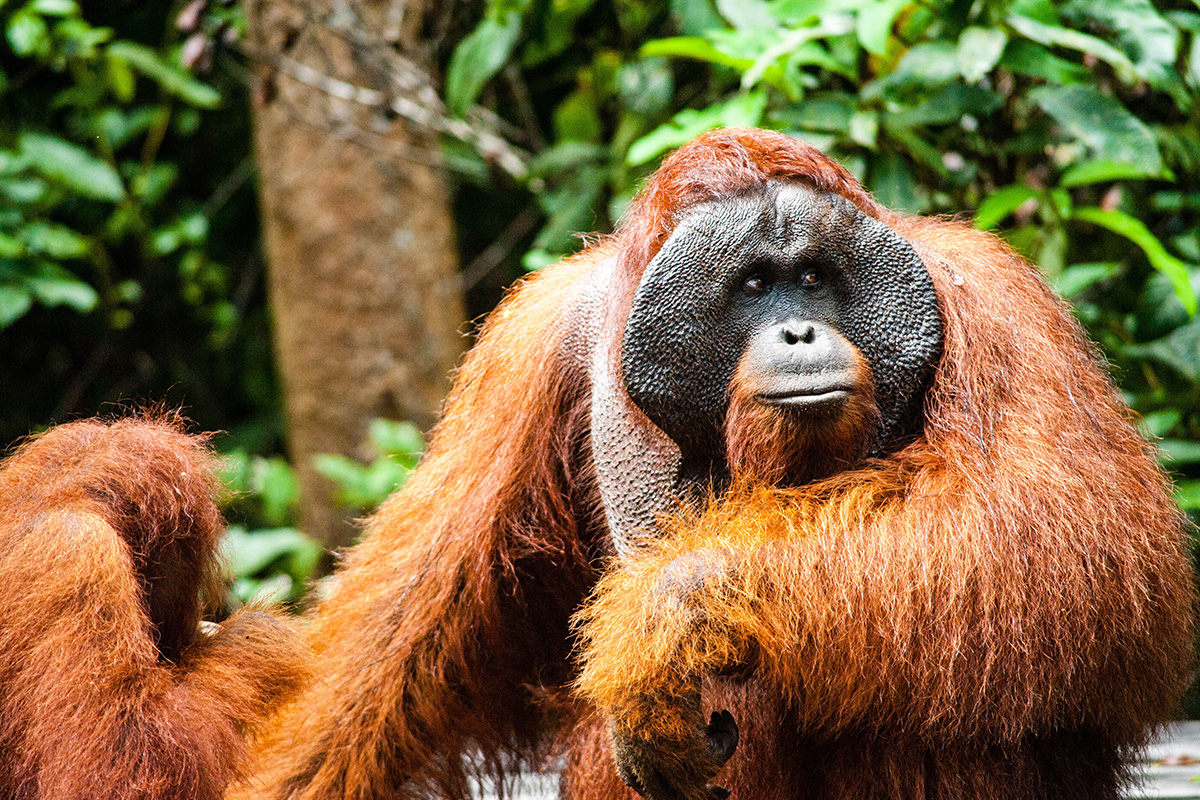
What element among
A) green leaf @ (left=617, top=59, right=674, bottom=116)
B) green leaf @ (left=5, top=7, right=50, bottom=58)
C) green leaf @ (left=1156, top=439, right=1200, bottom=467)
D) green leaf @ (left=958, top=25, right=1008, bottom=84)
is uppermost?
green leaf @ (left=5, top=7, right=50, bottom=58)

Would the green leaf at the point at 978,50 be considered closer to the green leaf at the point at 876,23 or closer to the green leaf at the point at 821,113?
the green leaf at the point at 876,23

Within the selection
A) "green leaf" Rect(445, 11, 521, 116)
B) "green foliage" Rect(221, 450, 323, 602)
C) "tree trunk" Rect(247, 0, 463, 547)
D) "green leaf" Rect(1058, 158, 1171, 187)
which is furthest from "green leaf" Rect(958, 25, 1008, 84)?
"tree trunk" Rect(247, 0, 463, 547)

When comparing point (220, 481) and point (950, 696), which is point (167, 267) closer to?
point (220, 481)

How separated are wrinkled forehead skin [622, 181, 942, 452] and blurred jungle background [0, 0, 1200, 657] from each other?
983mm

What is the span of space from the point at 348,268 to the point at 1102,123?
2.84 metres

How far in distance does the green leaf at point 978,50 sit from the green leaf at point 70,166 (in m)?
3.15

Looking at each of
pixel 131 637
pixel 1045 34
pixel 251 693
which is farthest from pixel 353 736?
pixel 1045 34

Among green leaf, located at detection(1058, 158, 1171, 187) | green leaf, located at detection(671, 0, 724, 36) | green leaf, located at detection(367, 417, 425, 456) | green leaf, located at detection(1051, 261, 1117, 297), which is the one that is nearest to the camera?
green leaf, located at detection(1058, 158, 1171, 187)

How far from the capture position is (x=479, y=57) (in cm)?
419

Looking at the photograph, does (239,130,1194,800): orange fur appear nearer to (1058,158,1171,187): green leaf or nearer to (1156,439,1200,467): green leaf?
(1058,158,1171,187): green leaf

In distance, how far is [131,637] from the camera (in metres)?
1.97

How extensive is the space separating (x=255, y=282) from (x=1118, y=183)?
14.5 feet

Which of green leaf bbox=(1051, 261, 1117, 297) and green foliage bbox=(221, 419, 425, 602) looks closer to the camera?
green leaf bbox=(1051, 261, 1117, 297)

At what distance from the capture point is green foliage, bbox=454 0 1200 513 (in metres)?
3.05
